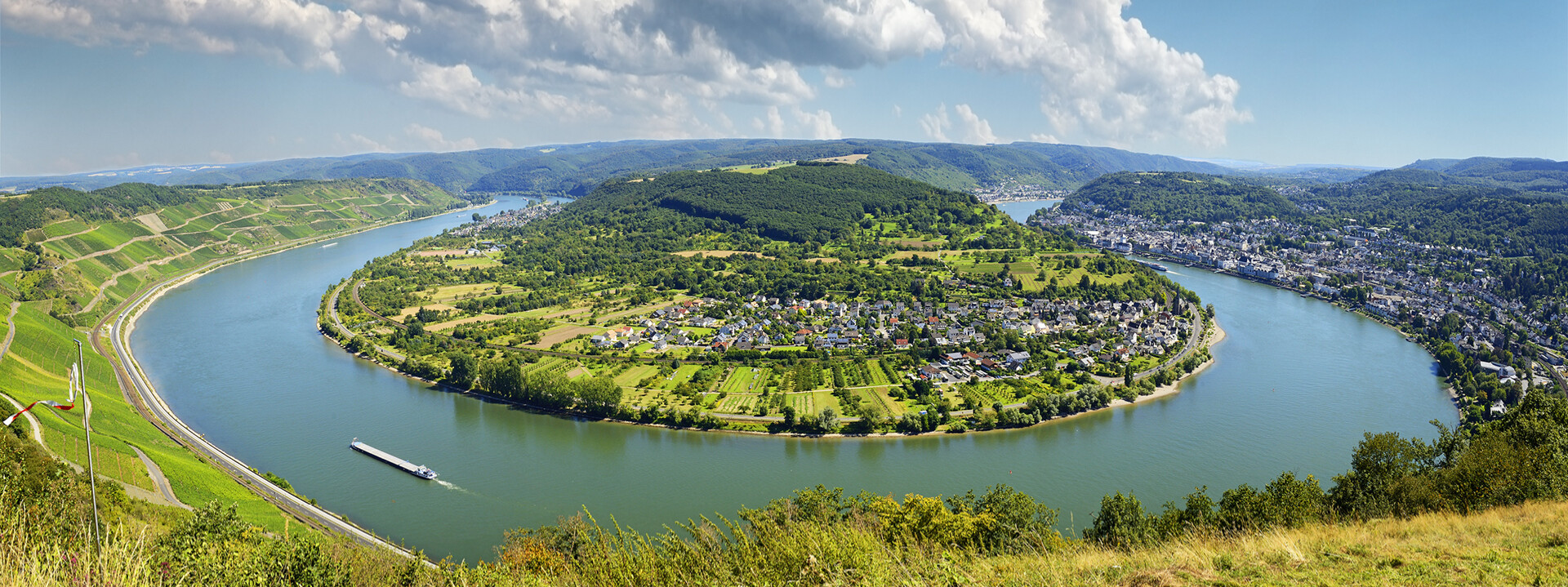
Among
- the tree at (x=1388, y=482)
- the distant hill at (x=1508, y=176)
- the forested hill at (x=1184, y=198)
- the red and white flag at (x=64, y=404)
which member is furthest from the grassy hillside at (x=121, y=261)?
the distant hill at (x=1508, y=176)

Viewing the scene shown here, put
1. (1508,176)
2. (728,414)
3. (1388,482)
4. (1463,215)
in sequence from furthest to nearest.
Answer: (1508,176), (1463,215), (728,414), (1388,482)

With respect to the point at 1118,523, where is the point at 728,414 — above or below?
below

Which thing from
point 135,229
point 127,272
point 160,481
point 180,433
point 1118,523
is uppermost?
point 135,229

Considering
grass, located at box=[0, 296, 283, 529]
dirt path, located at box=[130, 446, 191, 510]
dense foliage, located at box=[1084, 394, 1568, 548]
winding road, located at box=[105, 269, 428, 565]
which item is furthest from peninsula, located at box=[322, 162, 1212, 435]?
dense foliage, located at box=[1084, 394, 1568, 548]

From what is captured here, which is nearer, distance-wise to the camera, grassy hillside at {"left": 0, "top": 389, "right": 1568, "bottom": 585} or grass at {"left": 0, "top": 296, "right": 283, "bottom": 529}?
grassy hillside at {"left": 0, "top": 389, "right": 1568, "bottom": 585}

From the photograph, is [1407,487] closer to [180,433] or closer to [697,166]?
[180,433]

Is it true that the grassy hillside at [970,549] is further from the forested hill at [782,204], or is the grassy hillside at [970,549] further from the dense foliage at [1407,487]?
the forested hill at [782,204]

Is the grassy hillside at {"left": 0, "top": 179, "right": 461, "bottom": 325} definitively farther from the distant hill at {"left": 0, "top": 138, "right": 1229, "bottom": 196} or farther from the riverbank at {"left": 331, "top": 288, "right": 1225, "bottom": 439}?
the distant hill at {"left": 0, "top": 138, "right": 1229, "bottom": 196}

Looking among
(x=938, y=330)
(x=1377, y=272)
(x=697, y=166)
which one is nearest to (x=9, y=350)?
(x=938, y=330)
